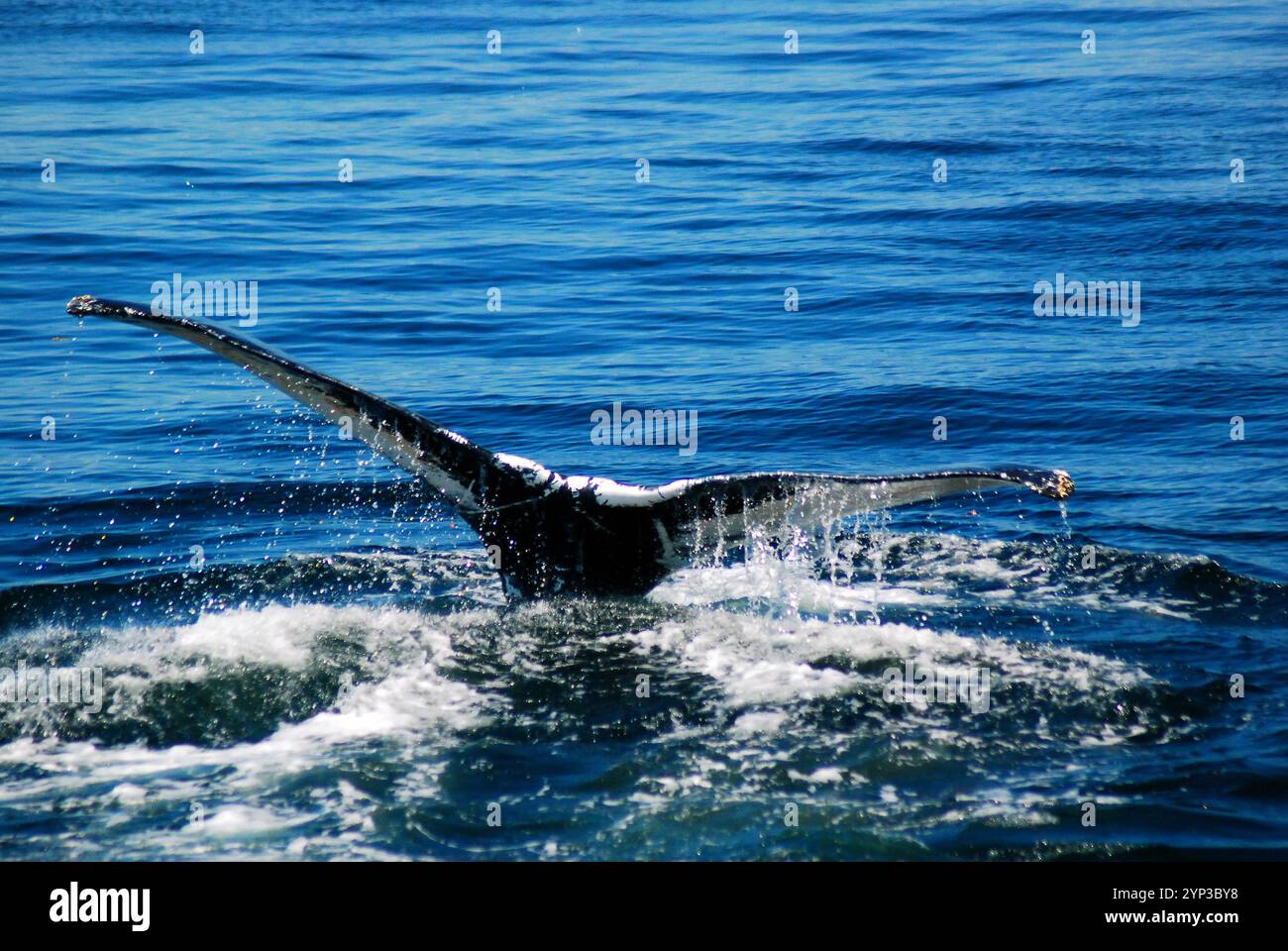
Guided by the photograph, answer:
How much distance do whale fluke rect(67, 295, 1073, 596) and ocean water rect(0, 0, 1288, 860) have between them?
41 centimetres

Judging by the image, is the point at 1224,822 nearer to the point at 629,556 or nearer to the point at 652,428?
the point at 629,556

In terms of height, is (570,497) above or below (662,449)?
below

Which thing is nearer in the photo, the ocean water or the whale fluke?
the ocean water

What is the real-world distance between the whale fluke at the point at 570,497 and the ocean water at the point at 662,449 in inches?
16.0

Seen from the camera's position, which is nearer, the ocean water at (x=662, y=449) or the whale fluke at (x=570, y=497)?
the ocean water at (x=662, y=449)

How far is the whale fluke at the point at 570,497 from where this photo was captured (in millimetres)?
6309

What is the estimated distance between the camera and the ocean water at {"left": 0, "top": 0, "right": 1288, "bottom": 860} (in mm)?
5992

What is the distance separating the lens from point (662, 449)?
11789 mm

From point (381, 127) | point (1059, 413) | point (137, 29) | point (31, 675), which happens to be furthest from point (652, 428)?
point (137, 29)

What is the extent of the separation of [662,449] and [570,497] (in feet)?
15.6

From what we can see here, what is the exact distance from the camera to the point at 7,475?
11.2m

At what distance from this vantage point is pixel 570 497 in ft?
23.2

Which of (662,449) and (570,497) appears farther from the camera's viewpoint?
(662,449)
